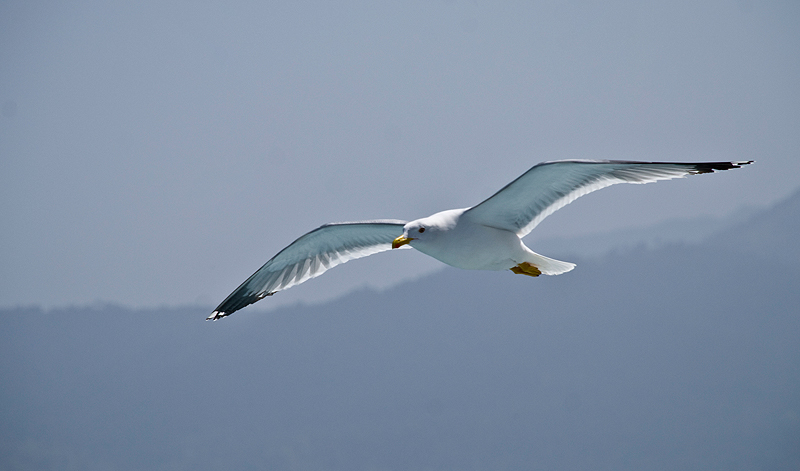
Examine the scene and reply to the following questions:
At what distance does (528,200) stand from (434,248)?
1.26 metres

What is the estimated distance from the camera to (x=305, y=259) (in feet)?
30.0

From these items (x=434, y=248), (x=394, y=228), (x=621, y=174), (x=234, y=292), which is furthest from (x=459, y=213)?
(x=234, y=292)

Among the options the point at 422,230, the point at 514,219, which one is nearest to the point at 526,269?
the point at 514,219

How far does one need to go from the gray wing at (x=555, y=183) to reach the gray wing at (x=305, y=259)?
5.54ft

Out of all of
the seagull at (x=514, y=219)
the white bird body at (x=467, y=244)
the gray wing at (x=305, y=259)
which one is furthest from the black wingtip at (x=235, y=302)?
the white bird body at (x=467, y=244)

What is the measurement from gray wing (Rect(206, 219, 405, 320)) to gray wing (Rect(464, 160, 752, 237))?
169 cm

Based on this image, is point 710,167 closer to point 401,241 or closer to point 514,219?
point 514,219

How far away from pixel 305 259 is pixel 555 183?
3.69 meters

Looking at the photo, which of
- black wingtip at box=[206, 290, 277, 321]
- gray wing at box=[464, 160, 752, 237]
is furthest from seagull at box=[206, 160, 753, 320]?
black wingtip at box=[206, 290, 277, 321]

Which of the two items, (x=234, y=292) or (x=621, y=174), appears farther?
(x=234, y=292)

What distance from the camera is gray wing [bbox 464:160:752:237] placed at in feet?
22.5

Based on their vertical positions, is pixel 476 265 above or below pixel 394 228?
below

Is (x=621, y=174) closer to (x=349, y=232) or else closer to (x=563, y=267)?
(x=563, y=267)

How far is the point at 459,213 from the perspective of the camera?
7.42 metres
